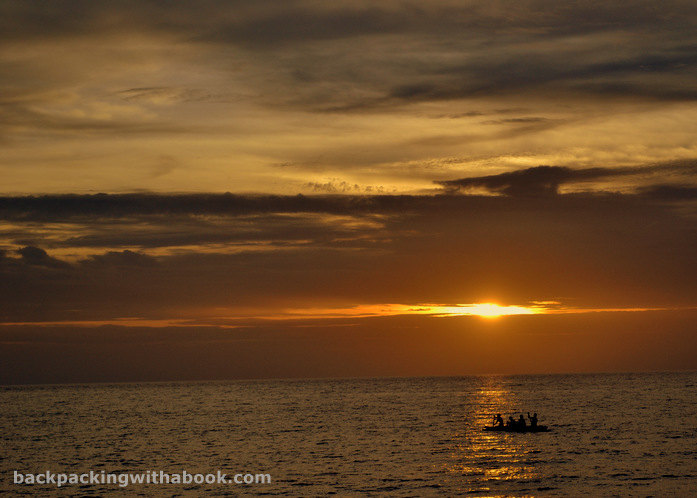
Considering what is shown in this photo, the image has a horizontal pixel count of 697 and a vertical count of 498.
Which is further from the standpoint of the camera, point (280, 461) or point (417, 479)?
point (280, 461)

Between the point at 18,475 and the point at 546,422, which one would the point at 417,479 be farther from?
the point at 546,422

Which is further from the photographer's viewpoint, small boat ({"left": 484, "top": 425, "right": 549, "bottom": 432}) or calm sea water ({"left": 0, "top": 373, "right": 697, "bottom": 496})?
small boat ({"left": 484, "top": 425, "right": 549, "bottom": 432})

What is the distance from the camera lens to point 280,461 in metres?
68.8

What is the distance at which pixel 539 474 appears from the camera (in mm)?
57625

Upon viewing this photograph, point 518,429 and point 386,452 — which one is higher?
point 518,429

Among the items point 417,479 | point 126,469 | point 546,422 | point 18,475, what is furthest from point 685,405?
point 18,475

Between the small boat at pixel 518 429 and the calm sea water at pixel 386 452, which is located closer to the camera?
the calm sea water at pixel 386 452

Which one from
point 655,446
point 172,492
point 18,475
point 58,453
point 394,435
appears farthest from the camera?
Answer: point 394,435

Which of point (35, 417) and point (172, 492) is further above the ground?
point (35, 417)

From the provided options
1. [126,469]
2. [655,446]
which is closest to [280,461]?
[126,469]

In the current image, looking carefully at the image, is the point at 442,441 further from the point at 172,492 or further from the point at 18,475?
the point at 18,475

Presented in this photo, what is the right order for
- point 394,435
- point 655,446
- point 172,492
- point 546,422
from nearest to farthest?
point 172,492
point 655,446
point 394,435
point 546,422

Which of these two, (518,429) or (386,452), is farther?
(518,429)

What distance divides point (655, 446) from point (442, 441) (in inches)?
842
